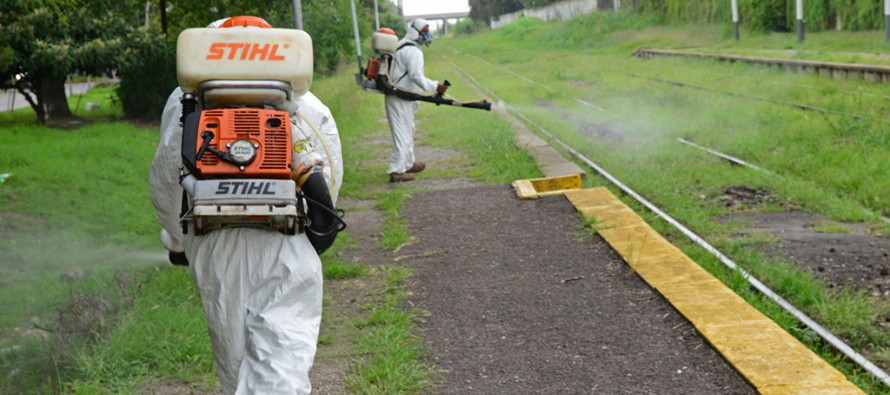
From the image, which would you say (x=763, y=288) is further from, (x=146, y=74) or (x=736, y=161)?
(x=146, y=74)

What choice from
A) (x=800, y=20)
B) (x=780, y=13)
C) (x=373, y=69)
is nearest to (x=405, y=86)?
(x=373, y=69)

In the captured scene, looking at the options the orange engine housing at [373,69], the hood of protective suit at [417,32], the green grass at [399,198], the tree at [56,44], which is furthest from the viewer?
the tree at [56,44]

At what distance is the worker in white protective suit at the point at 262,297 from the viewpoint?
3615mm

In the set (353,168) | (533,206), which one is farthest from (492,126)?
(533,206)

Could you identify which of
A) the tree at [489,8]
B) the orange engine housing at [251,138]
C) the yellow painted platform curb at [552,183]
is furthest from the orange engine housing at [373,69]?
the tree at [489,8]

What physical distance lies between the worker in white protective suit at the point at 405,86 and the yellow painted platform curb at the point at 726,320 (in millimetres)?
4136

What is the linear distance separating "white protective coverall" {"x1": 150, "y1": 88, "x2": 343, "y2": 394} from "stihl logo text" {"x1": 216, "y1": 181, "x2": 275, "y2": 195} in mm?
200

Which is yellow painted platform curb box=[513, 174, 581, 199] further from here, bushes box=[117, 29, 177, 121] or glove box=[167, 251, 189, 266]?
bushes box=[117, 29, 177, 121]

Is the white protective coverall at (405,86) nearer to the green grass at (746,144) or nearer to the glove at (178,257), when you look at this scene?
the green grass at (746,144)

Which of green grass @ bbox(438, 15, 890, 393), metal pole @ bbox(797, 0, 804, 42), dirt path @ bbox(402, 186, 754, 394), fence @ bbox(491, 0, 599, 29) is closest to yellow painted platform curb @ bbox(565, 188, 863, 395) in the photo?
dirt path @ bbox(402, 186, 754, 394)

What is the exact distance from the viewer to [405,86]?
40.2 ft

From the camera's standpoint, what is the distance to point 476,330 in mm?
6102

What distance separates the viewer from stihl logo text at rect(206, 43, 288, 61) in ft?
12.4

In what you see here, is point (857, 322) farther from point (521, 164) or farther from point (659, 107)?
point (659, 107)
